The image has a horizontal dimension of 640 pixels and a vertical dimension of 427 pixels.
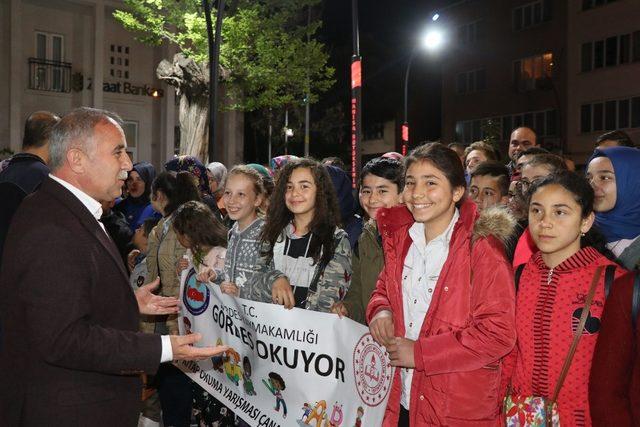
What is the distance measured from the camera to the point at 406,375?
368 centimetres

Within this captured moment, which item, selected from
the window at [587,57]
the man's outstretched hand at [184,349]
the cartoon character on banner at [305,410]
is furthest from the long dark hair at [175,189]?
the window at [587,57]

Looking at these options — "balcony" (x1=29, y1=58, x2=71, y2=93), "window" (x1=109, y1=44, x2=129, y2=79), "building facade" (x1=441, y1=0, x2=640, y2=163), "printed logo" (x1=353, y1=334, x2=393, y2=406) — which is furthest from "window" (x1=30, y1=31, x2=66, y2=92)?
"printed logo" (x1=353, y1=334, x2=393, y2=406)

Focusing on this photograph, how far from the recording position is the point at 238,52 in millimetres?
20078

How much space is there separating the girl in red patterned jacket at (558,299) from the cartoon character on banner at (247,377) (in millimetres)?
1985

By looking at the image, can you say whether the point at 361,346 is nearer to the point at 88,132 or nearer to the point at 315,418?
the point at 315,418

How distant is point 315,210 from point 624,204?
7.18 ft

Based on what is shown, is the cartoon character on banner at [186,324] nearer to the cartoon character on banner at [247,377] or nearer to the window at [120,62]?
A: the cartoon character on banner at [247,377]

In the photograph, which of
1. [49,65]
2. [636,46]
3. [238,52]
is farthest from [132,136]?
[636,46]

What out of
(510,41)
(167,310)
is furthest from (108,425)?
(510,41)

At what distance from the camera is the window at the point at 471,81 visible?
39406mm

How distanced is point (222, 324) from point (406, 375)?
6.01 ft

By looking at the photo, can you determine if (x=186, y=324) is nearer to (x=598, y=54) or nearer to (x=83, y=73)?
(x=83, y=73)

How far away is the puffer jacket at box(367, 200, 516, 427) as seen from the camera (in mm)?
3195

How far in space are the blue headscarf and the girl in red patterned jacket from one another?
0.70 meters
